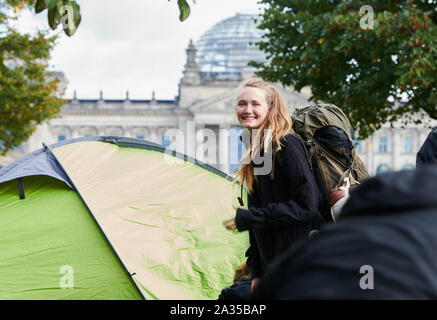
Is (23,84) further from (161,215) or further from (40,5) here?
(40,5)

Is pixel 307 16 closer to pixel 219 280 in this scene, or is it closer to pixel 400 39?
pixel 400 39

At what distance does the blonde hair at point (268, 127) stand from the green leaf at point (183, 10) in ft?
1.79

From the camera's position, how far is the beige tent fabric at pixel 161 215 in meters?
5.43

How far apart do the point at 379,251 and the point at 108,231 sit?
4870 mm

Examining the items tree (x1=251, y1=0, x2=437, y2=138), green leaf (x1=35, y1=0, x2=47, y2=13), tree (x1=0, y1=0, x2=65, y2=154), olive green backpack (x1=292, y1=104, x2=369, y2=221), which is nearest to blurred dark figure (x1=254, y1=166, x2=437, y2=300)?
olive green backpack (x1=292, y1=104, x2=369, y2=221)

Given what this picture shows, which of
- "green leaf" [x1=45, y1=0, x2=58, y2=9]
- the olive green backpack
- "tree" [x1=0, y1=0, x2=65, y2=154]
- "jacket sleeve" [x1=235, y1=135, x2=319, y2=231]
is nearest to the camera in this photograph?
"jacket sleeve" [x1=235, y1=135, x2=319, y2=231]

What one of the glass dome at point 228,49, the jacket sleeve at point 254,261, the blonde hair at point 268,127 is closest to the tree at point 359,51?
the blonde hair at point 268,127

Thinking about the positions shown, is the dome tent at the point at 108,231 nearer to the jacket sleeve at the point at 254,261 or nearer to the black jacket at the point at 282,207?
the jacket sleeve at the point at 254,261

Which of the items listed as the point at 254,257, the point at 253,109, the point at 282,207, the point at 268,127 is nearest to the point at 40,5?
the point at 253,109

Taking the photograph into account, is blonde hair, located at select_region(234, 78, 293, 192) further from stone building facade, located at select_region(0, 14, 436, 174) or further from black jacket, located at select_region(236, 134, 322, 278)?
stone building facade, located at select_region(0, 14, 436, 174)

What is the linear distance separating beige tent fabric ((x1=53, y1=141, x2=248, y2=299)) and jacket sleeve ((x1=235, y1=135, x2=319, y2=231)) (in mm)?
2997

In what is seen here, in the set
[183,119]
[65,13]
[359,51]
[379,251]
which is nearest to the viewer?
[379,251]

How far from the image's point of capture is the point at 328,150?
3102mm

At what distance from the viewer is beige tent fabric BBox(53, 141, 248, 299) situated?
5.43 m
